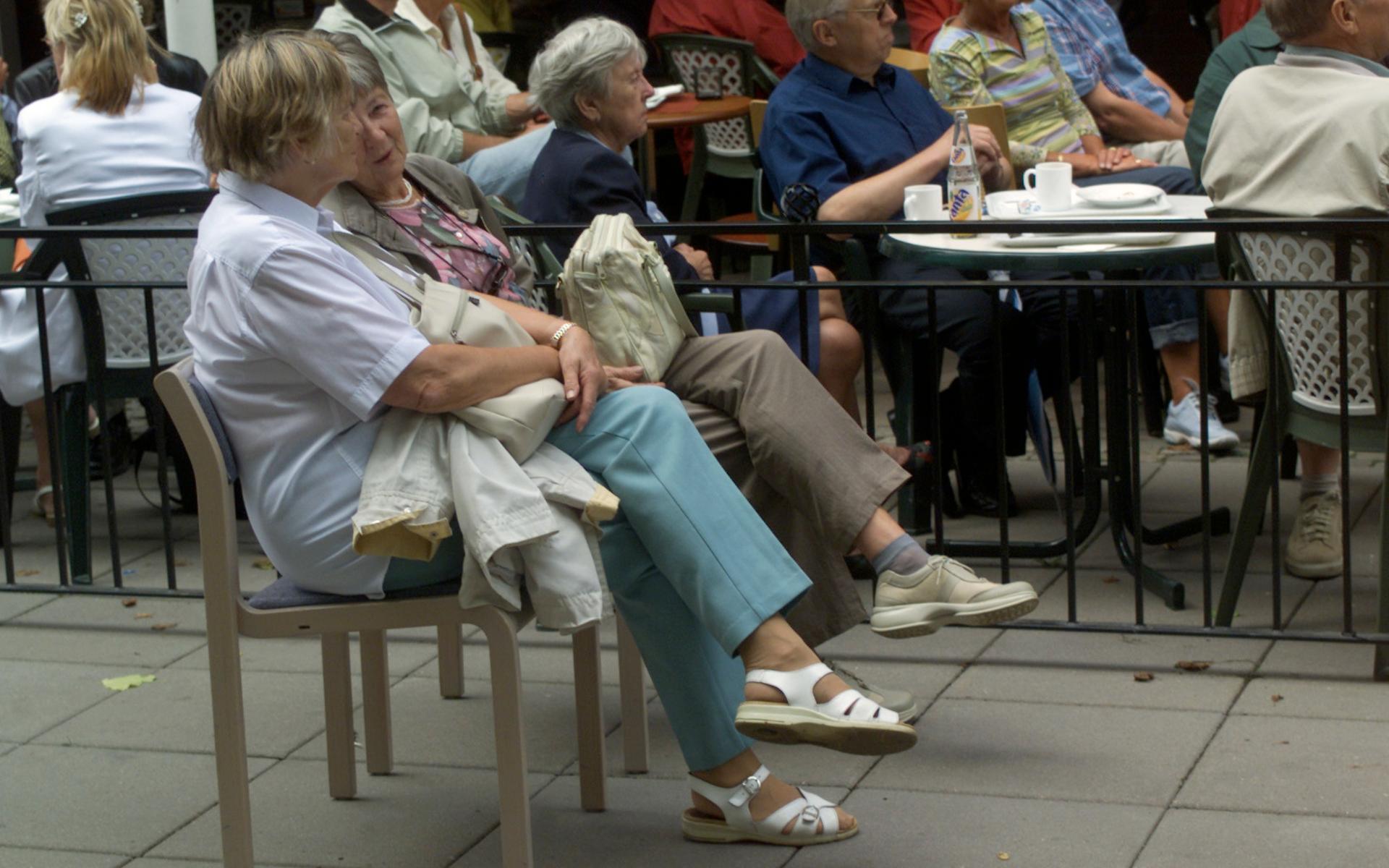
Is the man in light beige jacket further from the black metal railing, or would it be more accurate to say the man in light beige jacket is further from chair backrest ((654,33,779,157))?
chair backrest ((654,33,779,157))

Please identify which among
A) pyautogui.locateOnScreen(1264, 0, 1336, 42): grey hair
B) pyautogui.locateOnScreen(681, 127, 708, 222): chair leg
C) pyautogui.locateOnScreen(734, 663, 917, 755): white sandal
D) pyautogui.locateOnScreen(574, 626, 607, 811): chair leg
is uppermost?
pyautogui.locateOnScreen(1264, 0, 1336, 42): grey hair

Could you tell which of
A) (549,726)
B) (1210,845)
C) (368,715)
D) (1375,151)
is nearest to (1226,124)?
(1375,151)

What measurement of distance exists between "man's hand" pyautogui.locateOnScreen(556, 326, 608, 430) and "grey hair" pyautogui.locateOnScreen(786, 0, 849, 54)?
2.09 meters

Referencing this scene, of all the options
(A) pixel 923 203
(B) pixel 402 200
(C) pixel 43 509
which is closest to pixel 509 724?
(B) pixel 402 200

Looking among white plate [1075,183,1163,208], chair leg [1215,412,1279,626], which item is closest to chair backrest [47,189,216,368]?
white plate [1075,183,1163,208]

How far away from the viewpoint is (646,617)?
9.57ft

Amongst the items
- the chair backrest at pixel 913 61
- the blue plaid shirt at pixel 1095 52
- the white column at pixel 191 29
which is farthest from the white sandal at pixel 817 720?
the chair backrest at pixel 913 61

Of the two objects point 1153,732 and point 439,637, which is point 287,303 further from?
point 1153,732

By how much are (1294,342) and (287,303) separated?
7.17 ft

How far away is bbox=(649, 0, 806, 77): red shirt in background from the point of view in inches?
305

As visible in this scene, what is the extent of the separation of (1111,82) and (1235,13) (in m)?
1.21

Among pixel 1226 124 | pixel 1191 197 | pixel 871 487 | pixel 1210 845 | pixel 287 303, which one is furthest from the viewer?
pixel 1191 197

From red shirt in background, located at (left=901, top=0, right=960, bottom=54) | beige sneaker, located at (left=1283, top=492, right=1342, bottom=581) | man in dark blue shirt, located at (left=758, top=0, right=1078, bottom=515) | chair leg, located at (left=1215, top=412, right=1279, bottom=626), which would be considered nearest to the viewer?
chair leg, located at (left=1215, top=412, right=1279, bottom=626)

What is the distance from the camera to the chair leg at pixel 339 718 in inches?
126
